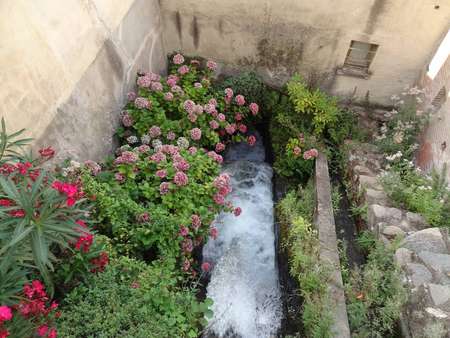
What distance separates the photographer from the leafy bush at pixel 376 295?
14.4ft

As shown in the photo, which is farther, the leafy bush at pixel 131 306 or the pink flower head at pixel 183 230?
the pink flower head at pixel 183 230

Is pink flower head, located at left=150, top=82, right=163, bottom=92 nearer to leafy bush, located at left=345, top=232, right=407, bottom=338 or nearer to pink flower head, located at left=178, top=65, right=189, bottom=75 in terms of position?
pink flower head, located at left=178, top=65, right=189, bottom=75

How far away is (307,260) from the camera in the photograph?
5.03 m

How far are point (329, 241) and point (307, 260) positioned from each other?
19.4 inches

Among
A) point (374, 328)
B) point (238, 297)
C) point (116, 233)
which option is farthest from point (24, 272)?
point (374, 328)

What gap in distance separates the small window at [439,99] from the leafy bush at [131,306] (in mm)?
4847

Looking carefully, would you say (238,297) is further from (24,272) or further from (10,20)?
(10,20)

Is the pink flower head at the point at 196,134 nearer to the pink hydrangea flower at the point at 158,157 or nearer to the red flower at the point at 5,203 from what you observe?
the pink hydrangea flower at the point at 158,157

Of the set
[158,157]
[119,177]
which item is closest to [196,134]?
[158,157]

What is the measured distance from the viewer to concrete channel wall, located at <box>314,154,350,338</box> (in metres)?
4.41

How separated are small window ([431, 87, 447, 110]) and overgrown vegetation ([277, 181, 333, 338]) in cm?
243

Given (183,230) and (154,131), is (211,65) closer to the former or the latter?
(154,131)

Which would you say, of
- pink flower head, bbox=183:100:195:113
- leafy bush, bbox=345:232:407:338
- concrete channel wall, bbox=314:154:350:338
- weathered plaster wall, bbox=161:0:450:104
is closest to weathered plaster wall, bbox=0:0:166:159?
weathered plaster wall, bbox=161:0:450:104

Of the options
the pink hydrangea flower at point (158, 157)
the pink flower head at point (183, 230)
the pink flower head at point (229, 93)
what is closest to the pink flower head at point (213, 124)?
the pink flower head at point (229, 93)
